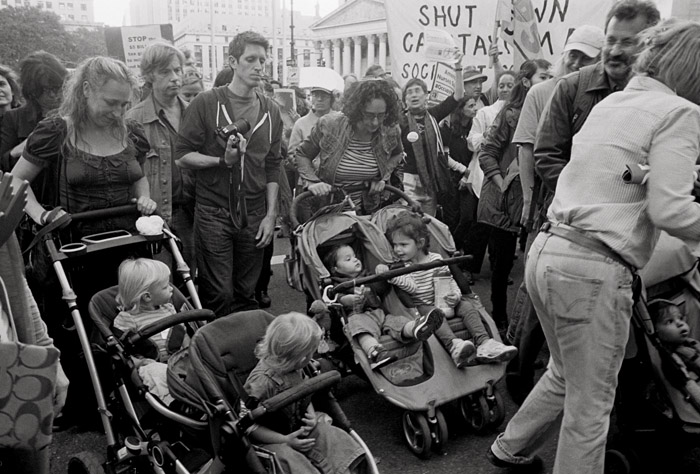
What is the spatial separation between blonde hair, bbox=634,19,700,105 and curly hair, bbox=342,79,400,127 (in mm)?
2265

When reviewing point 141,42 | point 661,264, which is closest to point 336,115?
point 661,264

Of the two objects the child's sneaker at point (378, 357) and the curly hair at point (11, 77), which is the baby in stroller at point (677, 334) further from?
the curly hair at point (11, 77)

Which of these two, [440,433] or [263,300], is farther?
[263,300]

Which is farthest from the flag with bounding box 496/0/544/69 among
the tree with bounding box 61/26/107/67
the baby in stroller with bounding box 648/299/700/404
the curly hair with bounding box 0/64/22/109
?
the tree with bounding box 61/26/107/67

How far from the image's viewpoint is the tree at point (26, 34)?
118 ft

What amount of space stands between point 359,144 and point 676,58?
249 centimetres

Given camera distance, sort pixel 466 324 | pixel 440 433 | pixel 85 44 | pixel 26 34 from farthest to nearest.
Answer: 1. pixel 85 44
2. pixel 26 34
3. pixel 466 324
4. pixel 440 433

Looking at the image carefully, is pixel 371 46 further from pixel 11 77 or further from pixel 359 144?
pixel 359 144

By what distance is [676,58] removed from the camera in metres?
2.36

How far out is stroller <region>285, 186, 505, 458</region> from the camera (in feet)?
11.1

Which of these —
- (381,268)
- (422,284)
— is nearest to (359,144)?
(381,268)

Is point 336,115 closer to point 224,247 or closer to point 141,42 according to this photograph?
point 224,247

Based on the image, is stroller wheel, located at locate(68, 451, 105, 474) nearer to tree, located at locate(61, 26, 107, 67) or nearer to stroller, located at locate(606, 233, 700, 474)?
stroller, located at locate(606, 233, 700, 474)

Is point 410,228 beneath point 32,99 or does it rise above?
beneath
